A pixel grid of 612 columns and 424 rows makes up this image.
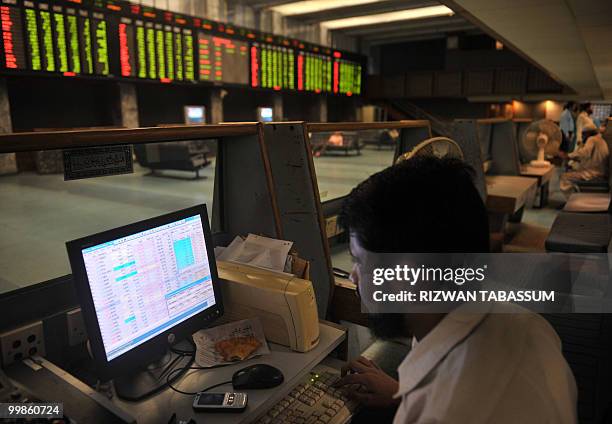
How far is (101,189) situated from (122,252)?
3.17 m

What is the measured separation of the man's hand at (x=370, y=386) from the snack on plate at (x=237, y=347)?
0.25 meters

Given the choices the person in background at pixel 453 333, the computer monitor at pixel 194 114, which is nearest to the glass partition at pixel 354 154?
the person in background at pixel 453 333

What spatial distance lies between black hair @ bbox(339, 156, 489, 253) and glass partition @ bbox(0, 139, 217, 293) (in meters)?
1.72

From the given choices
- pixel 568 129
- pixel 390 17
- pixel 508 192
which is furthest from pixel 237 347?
pixel 390 17

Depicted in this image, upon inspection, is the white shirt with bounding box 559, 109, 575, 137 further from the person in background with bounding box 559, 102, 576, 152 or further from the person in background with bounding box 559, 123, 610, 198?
the person in background with bounding box 559, 123, 610, 198

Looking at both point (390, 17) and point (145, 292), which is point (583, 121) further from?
point (390, 17)

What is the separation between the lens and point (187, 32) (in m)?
6.85

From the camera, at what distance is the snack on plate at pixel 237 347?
3.92ft

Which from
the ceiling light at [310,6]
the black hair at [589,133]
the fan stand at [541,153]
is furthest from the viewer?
the ceiling light at [310,6]

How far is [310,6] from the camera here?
9914 millimetres

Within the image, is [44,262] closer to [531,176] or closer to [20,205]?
[20,205]

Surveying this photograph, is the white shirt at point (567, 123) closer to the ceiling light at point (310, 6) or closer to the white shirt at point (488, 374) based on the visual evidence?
the ceiling light at point (310, 6)

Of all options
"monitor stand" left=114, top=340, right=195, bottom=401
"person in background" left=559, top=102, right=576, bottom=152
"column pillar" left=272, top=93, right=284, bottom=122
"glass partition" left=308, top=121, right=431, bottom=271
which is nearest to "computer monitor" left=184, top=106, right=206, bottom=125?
"column pillar" left=272, top=93, right=284, bottom=122

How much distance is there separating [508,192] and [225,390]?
355 cm
